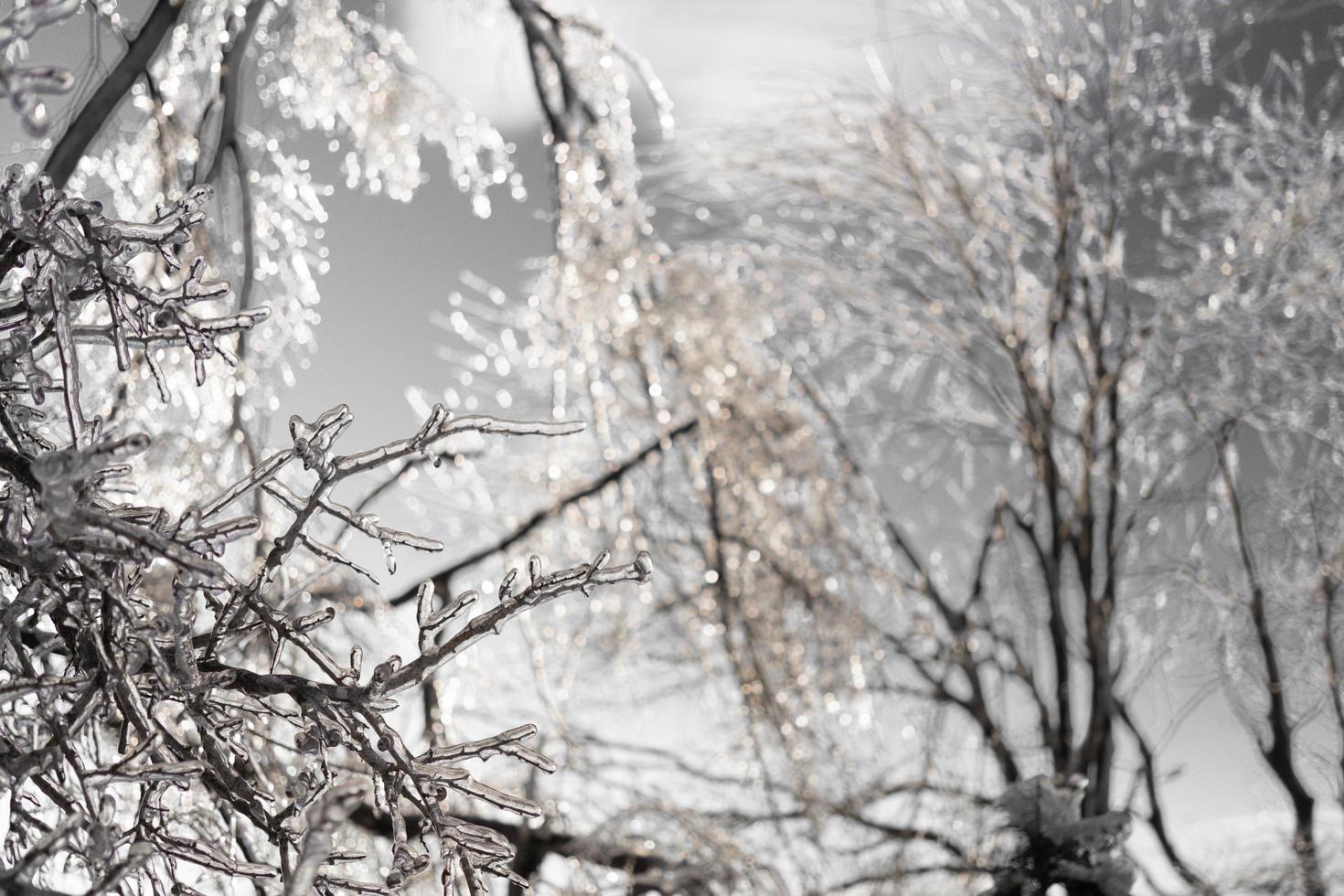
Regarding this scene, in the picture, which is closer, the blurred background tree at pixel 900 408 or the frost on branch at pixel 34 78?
the frost on branch at pixel 34 78

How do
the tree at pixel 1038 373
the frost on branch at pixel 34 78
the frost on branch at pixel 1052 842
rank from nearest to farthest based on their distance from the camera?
the frost on branch at pixel 34 78 < the frost on branch at pixel 1052 842 < the tree at pixel 1038 373

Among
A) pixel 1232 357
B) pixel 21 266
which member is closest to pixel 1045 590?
pixel 1232 357

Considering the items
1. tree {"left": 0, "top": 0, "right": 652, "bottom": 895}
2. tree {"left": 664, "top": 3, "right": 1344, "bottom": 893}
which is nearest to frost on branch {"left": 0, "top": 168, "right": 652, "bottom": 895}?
tree {"left": 0, "top": 0, "right": 652, "bottom": 895}

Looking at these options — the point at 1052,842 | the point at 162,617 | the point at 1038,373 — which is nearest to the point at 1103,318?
the point at 1038,373

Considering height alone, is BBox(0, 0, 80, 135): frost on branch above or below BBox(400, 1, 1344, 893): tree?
below

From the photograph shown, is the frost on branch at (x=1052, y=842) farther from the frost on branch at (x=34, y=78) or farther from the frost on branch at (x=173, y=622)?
the frost on branch at (x=34, y=78)

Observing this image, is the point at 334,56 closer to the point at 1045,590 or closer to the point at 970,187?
the point at 970,187

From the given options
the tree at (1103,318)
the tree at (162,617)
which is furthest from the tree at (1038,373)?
the tree at (162,617)

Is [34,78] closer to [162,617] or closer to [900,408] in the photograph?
[162,617]

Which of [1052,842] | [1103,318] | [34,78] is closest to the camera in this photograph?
[34,78]

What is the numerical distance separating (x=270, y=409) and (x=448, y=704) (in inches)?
14.1

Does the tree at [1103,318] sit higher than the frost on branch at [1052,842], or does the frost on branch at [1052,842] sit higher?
the tree at [1103,318]

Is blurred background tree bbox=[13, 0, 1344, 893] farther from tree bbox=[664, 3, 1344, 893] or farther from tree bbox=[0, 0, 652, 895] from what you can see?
tree bbox=[0, 0, 652, 895]

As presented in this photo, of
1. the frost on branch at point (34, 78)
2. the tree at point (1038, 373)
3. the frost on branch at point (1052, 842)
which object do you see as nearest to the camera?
the frost on branch at point (34, 78)
